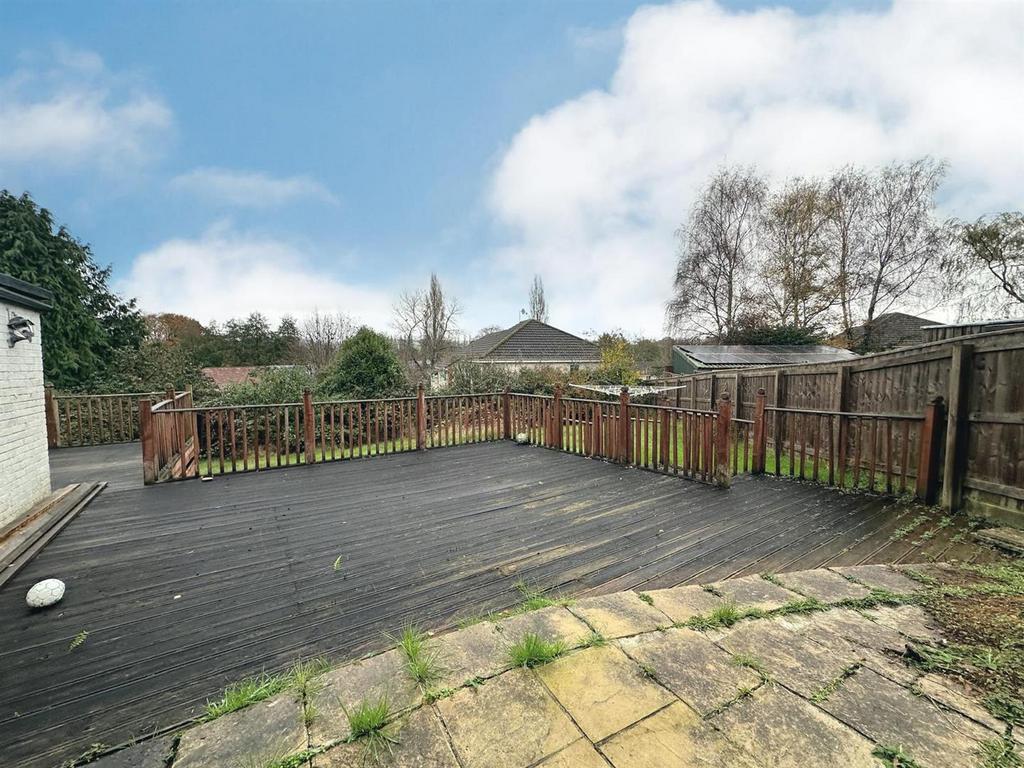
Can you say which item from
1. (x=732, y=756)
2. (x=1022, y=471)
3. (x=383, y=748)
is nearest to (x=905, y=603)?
(x=732, y=756)

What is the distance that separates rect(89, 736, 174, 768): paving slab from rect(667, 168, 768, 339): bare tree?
20784mm

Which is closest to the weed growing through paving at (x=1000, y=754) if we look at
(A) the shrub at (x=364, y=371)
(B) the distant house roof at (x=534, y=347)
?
(A) the shrub at (x=364, y=371)

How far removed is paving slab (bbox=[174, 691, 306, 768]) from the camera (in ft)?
4.25

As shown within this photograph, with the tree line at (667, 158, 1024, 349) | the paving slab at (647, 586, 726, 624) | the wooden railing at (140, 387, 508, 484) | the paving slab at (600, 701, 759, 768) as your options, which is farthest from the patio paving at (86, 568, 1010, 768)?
the tree line at (667, 158, 1024, 349)

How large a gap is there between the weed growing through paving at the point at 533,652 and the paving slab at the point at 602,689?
0.03m

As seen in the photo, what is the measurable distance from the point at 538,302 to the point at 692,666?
27.3 meters

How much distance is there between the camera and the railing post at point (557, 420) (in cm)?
682

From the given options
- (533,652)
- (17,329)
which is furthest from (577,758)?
(17,329)

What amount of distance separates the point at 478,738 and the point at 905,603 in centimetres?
235

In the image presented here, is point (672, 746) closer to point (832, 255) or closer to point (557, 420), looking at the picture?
point (557, 420)

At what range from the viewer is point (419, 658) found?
1734 mm

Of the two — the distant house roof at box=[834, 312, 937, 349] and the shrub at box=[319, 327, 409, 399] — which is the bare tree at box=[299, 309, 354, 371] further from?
the distant house roof at box=[834, 312, 937, 349]

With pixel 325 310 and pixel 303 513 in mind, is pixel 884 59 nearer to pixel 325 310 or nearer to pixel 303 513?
pixel 303 513

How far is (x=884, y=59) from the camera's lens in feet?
23.3
